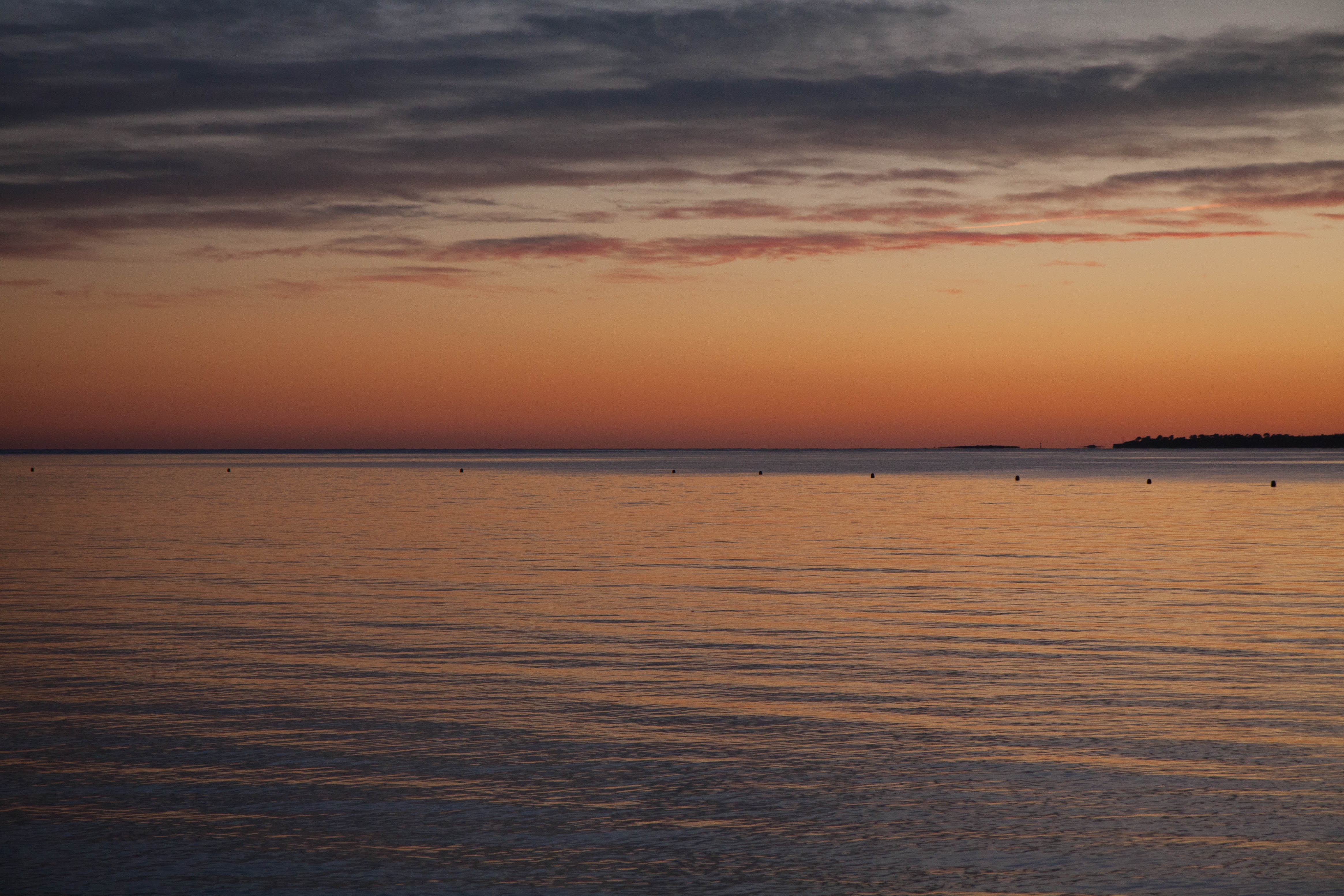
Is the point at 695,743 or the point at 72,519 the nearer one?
the point at 695,743

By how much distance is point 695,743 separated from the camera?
14.0 m

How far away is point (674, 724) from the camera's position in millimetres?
14961

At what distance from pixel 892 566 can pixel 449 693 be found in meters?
19.7

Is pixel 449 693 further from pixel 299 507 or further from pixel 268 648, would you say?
pixel 299 507

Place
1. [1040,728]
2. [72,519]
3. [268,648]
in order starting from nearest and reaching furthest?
[1040,728] → [268,648] → [72,519]

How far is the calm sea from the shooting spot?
1013cm

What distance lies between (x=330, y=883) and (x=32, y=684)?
10290mm

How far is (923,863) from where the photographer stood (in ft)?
32.9

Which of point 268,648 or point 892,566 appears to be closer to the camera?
point 268,648

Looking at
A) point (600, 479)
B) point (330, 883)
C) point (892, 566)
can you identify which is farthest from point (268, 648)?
point (600, 479)

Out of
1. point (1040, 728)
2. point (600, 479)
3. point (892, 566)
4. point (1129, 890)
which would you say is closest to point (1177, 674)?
point (1040, 728)

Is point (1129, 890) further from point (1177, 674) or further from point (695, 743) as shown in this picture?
point (1177, 674)

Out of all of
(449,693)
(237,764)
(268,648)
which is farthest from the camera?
(268,648)

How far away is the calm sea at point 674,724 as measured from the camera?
10.1 metres
